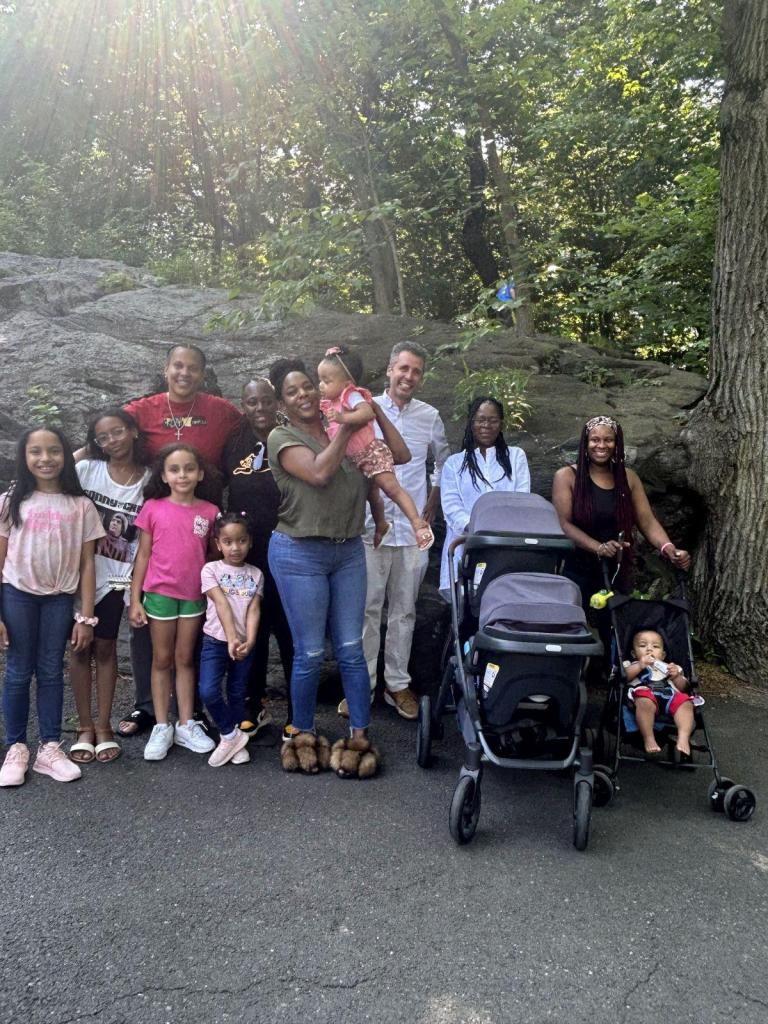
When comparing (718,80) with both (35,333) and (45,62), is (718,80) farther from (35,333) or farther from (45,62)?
(45,62)

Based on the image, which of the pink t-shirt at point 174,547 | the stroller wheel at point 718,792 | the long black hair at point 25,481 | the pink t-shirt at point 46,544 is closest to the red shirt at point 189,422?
the pink t-shirt at point 174,547

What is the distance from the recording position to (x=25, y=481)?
167 inches

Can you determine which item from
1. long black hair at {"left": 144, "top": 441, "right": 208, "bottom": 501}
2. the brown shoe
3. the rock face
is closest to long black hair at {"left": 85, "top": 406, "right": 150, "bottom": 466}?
long black hair at {"left": 144, "top": 441, "right": 208, "bottom": 501}

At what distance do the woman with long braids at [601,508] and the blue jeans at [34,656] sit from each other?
2934 mm

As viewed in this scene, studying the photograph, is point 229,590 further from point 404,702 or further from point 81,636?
point 404,702

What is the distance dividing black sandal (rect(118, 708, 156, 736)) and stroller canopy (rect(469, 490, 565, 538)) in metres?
2.24

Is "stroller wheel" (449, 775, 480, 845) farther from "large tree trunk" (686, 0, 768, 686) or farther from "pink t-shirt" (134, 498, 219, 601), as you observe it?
"large tree trunk" (686, 0, 768, 686)

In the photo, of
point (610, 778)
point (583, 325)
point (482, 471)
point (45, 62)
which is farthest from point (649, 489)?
point (45, 62)

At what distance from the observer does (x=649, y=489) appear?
20.7ft

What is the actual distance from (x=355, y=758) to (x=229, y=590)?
1124 millimetres

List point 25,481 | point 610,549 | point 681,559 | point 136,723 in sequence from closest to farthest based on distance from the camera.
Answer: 1. point 25,481
2. point 681,559
3. point 610,549
4. point 136,723

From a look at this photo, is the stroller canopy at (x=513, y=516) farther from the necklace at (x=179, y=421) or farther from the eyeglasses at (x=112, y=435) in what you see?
the eyeglasses at (x=112, y=435)

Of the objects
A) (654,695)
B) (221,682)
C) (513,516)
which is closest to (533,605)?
(513,516)

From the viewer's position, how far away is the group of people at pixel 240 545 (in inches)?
163
